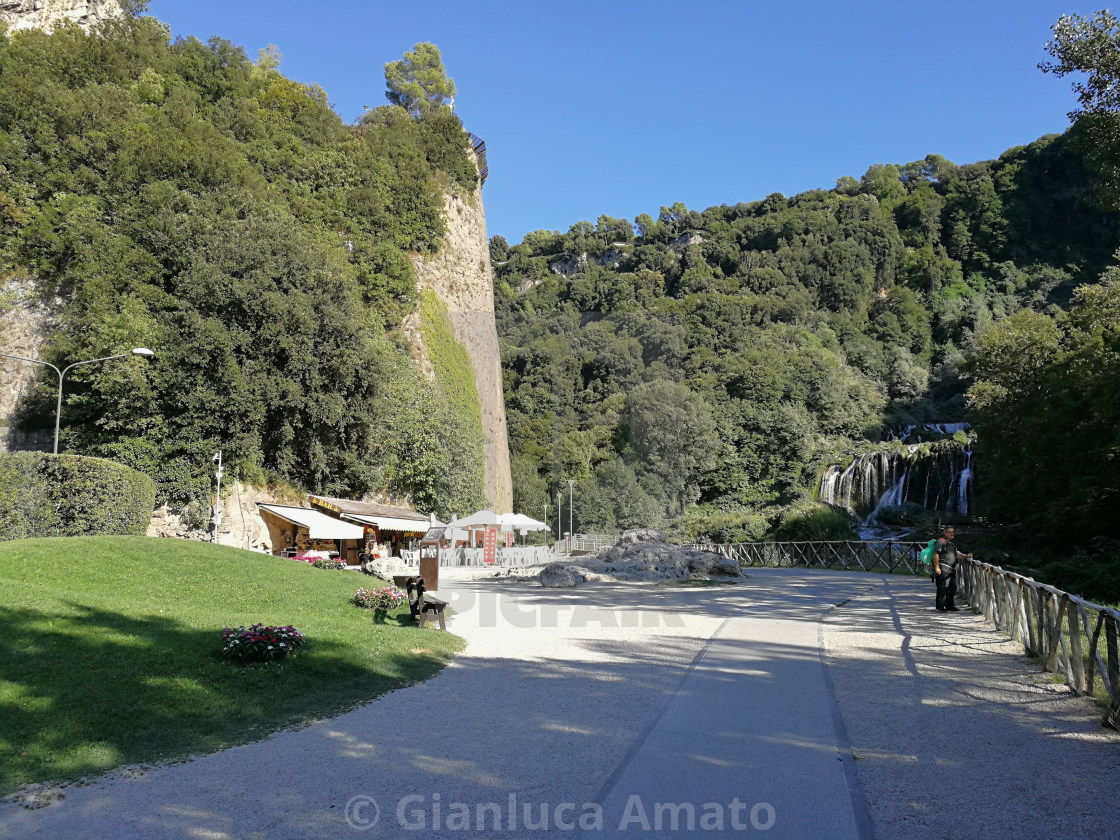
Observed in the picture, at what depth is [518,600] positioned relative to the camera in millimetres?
16734

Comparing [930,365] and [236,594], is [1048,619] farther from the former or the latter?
[930,365]

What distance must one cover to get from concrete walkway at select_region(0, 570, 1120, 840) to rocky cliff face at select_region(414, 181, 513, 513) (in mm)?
37781

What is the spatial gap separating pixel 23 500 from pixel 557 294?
9490cm

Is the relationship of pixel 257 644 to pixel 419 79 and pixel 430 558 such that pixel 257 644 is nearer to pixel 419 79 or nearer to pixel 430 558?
pixel 430 558

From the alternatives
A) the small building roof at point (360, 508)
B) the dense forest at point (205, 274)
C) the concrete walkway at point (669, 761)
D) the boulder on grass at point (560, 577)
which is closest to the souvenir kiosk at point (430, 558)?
the concrete walkway at point (669, 761)

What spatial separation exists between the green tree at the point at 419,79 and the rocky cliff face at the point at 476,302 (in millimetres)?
9589

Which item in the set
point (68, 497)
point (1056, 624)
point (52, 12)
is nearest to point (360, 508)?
point (68, 497)

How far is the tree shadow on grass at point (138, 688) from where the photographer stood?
5.45 meters

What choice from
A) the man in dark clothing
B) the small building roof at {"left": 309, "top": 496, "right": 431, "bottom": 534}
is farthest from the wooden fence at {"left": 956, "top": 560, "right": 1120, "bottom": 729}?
the small building roof at {"left": 309, "top": 496, "right": 431, "bottom": 534}

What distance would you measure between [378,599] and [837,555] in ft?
77.4

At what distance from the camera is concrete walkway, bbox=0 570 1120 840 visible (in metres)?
4.16

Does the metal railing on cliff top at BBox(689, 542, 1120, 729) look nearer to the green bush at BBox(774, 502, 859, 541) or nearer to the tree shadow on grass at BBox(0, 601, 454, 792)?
the tree shadow on grass at BBox(0, 601, 454, 792)

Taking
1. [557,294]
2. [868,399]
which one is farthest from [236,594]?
[557,294]

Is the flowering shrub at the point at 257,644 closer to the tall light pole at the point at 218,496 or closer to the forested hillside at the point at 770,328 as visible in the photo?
the tall light pole at the point at 218,496
